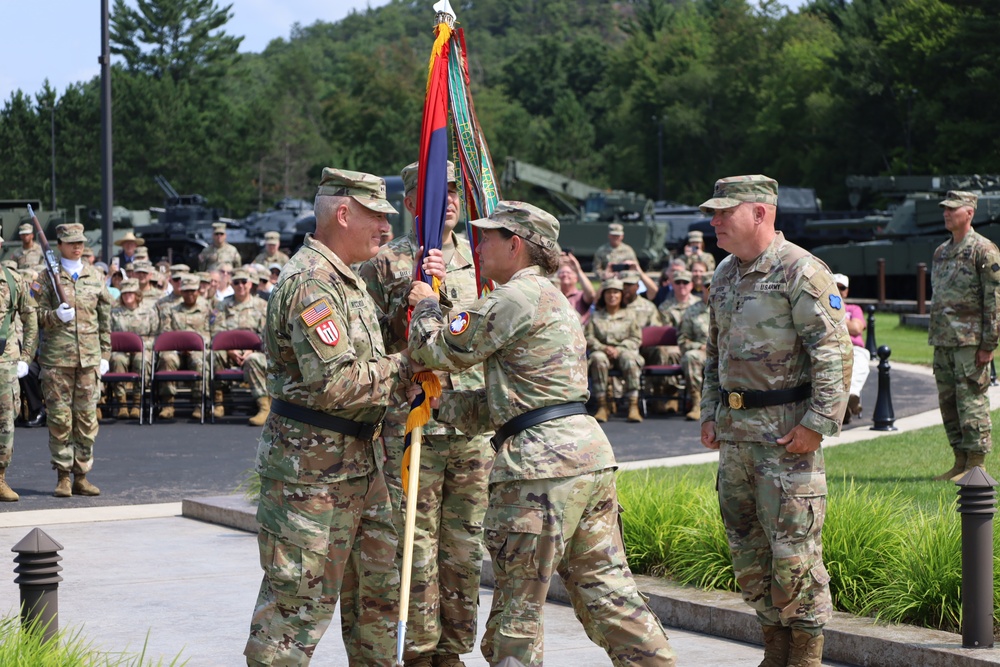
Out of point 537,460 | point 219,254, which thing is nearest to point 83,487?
point 537,460

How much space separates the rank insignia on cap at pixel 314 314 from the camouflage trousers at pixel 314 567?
0.64m

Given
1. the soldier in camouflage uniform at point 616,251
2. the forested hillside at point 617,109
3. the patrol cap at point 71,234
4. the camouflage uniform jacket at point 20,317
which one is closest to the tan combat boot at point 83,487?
the camouflage uniform jacket at point 20,317

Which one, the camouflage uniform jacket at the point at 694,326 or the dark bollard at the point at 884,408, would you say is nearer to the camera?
the dark bollard at the point at 884,408

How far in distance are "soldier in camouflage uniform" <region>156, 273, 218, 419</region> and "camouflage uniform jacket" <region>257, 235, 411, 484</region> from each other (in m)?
12.5

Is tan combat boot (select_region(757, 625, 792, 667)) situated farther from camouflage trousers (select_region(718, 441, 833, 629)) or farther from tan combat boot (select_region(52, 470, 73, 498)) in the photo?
tan combat boot (select_region(52, 470, 73, 498))

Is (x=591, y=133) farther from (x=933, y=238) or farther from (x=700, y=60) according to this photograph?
(x=933, y=238)

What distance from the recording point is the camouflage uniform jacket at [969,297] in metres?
10.7

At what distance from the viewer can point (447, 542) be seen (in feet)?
20.5

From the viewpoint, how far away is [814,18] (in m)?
86.8

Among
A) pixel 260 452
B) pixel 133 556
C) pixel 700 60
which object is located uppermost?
pixel 700 60

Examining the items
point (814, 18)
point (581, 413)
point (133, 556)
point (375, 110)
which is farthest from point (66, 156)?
point (581, 413)

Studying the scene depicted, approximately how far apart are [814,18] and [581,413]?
281 feet

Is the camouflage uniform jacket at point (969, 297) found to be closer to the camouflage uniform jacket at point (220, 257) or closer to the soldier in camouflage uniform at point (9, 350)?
the soldier in camouflage uniform at point (9, 350)

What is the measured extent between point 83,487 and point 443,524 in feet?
21.7
